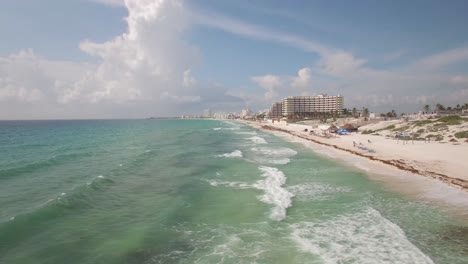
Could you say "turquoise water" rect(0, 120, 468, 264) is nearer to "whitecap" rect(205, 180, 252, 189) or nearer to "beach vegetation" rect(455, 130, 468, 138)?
"whitecap" rect(205, 180, 252, 189)

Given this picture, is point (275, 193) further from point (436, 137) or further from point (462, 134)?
point (436, 137)

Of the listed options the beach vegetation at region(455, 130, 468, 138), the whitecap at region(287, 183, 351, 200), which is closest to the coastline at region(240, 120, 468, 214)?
the whitecap at region(287, 183, 351, 200)

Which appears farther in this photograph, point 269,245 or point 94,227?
point 94,227

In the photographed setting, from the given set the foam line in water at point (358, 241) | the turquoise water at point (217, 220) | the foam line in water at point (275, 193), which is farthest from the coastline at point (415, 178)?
the foam line in water at point (275, 193)

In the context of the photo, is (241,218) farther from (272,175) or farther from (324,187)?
(272,175)

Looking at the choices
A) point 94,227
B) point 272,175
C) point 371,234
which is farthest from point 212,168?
point 371,234
